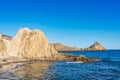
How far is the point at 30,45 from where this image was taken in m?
136

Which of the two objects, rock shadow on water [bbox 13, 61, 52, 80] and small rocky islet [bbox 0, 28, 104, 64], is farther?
small rocky islet [bbox 0, 28, 104, 64]

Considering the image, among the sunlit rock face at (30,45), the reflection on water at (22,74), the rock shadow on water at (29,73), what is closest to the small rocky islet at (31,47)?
the sunlit rock face at (30,45)

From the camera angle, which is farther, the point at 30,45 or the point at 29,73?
the point at 30,45

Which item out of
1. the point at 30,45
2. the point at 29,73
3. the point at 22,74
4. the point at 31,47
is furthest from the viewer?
the point at 30,45

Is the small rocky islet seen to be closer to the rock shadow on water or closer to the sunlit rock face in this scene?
the sunlit rock face

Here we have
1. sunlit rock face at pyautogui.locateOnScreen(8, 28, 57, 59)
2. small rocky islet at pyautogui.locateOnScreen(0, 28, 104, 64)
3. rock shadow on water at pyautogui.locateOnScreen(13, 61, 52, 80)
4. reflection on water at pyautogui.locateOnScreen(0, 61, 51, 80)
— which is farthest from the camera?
sunlit rock face at pyautogui.locateOnScreen(8, 28, 57, 59)

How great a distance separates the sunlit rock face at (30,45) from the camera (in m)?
132

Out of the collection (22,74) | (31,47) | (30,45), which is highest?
(30,45)

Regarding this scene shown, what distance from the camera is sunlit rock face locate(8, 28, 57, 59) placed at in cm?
13202

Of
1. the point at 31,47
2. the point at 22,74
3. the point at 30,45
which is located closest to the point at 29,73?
the point at 22,74

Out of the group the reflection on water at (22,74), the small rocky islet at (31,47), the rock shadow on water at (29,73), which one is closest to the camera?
the reflection on water at (22,74)

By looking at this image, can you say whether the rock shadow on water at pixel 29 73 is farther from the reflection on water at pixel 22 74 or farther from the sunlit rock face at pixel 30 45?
the sunlit rock face at pixel 30 45

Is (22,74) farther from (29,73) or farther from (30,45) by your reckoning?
(30,45)

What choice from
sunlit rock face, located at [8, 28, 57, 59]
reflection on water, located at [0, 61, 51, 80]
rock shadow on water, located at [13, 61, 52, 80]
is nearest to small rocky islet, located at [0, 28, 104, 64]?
sunlit rock face, located at [8, 28, 57, 59]
